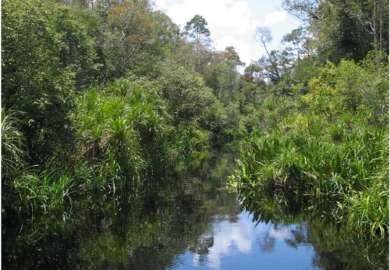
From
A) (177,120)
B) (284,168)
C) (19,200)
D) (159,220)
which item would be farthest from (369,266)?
(177,120)

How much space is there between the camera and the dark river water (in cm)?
896

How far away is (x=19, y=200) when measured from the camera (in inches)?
379

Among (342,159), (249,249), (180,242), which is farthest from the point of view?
(342,159)

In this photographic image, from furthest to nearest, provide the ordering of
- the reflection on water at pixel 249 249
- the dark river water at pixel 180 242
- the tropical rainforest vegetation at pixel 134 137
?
1. the tropical rainforest vegetation at pixel 134 137
2. the reflection on water at pixel 249 249
3. the dark river water at pixel 180 242

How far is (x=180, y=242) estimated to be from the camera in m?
10.7

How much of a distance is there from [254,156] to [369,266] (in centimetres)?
663

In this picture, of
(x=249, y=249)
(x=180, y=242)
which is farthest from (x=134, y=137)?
(x=249, y=249)

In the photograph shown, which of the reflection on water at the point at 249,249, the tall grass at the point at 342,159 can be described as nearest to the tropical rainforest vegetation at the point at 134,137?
the tall grass at the point at 342,159

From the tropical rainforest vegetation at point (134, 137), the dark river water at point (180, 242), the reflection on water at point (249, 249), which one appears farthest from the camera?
the tropical rainforest vegetation at point (134, 137)

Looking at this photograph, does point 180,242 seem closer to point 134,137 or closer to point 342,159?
point 342,159

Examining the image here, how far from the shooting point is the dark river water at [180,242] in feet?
29.4

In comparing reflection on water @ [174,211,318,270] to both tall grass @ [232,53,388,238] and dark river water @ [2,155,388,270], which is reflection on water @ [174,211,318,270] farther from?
tall grass @ [232,53,388,238]

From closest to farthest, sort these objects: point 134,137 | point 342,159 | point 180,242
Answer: point 180,242, point 342,159, point 134,137

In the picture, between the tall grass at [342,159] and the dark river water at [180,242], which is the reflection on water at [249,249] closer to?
the dark river water at [180,242]
